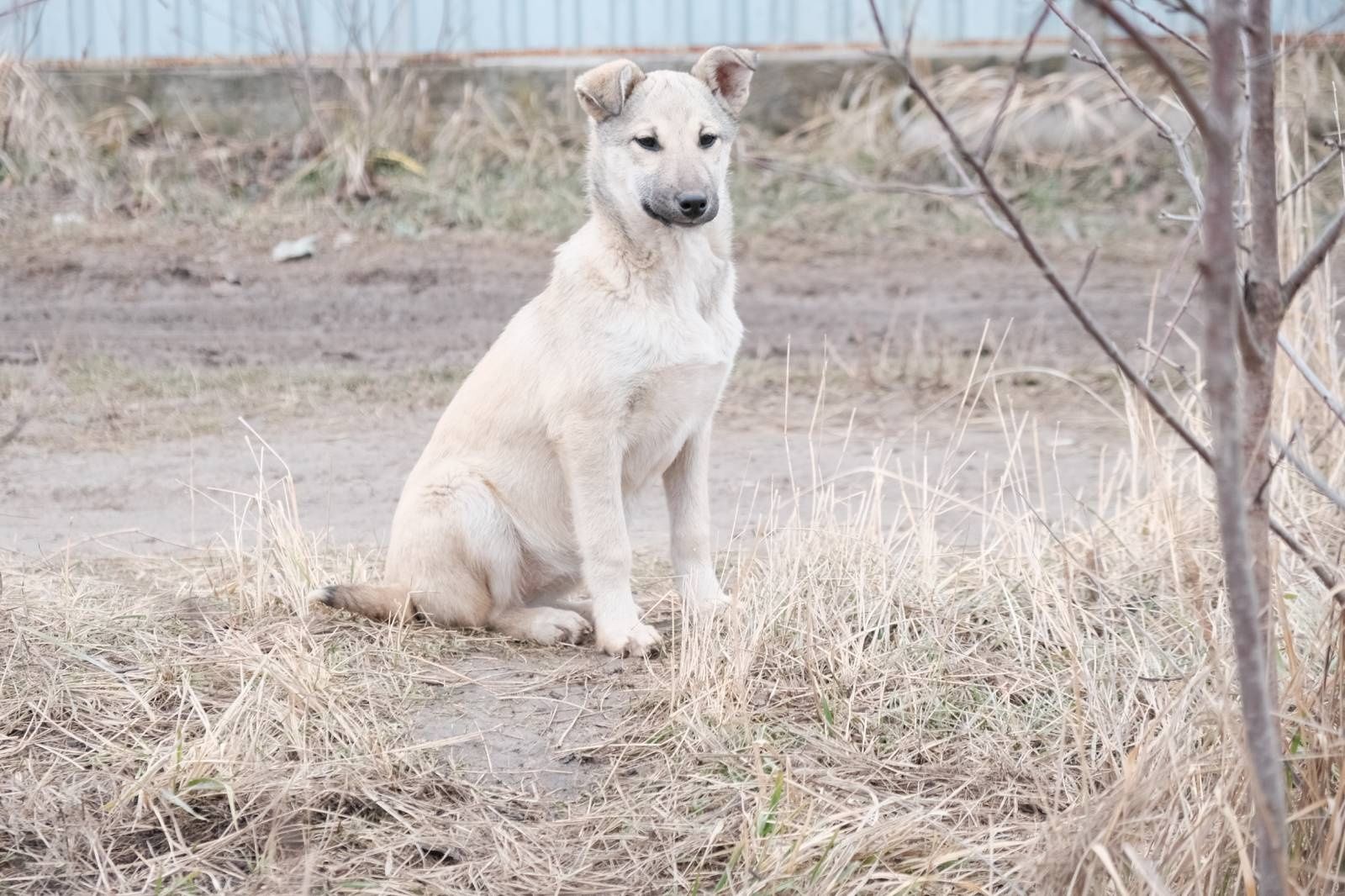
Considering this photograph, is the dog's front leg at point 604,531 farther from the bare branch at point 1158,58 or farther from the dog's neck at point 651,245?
the bare branch at point 1158,58

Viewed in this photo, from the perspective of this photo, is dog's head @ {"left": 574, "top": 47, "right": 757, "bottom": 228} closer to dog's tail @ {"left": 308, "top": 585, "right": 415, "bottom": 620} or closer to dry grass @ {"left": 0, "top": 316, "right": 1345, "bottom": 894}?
dry grass @ {"left": 0, "top": 316, "right": 1345, "bottom": 894}

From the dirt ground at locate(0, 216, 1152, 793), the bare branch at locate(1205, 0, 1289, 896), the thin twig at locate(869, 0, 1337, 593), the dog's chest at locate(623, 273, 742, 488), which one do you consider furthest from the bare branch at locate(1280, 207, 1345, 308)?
the dog's chest at locate(623, 273, 742, 488)

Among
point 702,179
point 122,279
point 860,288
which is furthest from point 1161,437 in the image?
point 122,279

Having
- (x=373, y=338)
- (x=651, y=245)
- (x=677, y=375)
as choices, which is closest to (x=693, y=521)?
(x=677, y=375)

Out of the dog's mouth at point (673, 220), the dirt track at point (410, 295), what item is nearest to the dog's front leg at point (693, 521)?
the dog's mouth at point (673, 220)

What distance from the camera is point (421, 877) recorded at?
304 centimetres

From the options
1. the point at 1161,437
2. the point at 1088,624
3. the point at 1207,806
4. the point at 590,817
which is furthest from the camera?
the point at 1161,437

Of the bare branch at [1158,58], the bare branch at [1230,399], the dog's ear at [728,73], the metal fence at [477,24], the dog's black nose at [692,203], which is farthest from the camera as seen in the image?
the metal fence at [477,24]

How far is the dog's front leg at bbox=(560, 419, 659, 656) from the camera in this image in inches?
163

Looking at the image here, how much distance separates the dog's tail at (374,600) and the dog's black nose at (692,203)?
136 cm

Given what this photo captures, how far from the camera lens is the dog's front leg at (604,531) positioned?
4.14 m

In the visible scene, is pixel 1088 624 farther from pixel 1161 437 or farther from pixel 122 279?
pixel 122 279

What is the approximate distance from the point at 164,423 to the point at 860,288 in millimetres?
4771

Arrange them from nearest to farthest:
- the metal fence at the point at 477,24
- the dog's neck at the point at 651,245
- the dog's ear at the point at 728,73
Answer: the dog's neck at the point at 651,245 < the dog's ear at the point at 728,73 < the metal fence at the point at 477,24
